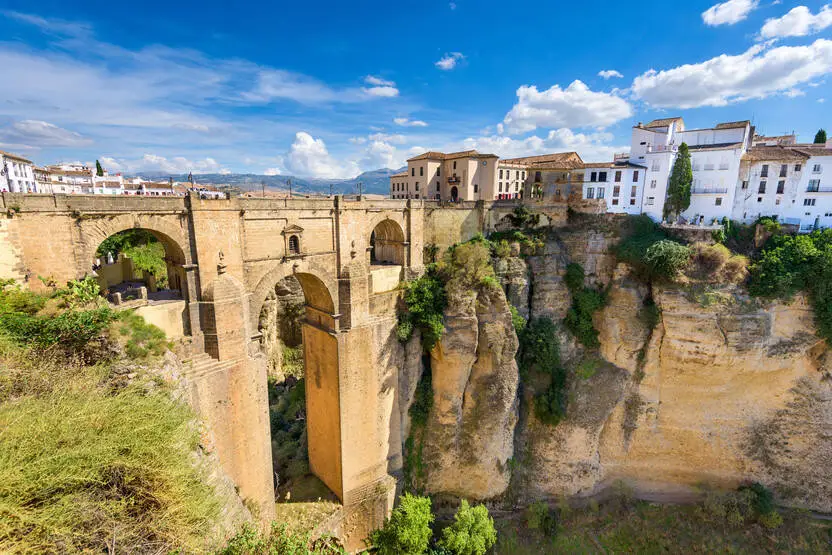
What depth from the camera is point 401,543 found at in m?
15.3

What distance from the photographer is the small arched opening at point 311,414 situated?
17156 millimetres

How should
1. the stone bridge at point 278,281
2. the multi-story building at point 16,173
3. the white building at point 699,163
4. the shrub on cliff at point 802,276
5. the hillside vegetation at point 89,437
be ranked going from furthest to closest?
1. the multi-story building at point 16,173
2. the white building at point 699,163
3. the shrub on cliff at point 802,276
4. the stone bridge at point 278,281
5. the hillside vegetation at point 89,437

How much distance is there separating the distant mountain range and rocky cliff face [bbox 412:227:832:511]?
9.65 meters

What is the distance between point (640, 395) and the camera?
2100 centimetres

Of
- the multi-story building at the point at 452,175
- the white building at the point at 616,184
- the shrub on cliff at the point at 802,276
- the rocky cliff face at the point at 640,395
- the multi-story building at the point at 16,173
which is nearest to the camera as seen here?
the shrub on cliff at the point at 802,276

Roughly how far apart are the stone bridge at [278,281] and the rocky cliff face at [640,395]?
3.14 meters

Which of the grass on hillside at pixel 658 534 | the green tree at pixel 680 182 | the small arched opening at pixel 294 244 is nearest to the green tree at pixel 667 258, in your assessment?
the green tree at pixel 680 182

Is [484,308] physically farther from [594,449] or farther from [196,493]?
[196,493]

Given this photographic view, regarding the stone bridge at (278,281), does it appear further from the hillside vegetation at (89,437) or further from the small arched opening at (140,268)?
the hillside vegetation at (89,437)

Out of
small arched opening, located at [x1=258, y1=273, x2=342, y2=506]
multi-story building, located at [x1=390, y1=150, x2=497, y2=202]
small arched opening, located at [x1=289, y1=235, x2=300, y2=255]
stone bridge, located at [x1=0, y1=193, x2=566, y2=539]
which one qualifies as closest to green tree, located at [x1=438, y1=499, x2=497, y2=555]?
stone bridge, located at [x1=0, y1=193, x2=566, y2=539]

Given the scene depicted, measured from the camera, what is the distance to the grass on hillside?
19.5 metres

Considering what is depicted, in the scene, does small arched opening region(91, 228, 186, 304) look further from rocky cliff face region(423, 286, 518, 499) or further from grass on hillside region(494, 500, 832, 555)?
grass on hillside region(494, 500, 832, 555)

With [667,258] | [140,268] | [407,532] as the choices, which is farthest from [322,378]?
[667,258]

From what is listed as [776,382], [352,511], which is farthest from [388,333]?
[776,382]
